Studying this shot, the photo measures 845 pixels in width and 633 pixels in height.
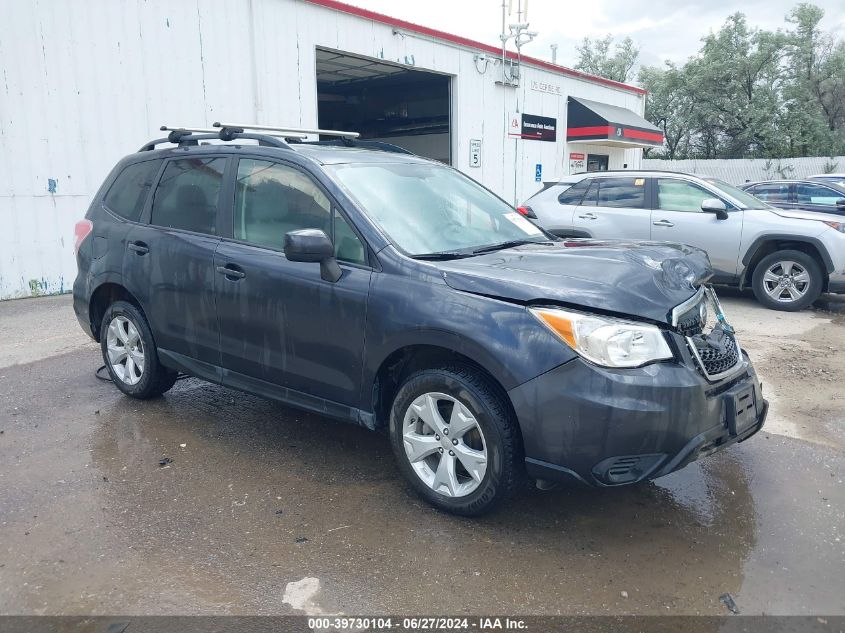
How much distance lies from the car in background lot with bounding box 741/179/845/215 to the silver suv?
4089 mm

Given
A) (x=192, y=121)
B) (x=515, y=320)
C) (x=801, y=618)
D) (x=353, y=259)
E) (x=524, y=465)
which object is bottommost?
(x=801, y=618)

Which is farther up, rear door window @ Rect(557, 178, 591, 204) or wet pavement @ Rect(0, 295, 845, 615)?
rear door window @ Rect(557, 178, 591, 204)

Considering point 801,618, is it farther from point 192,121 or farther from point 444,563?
point 192,121

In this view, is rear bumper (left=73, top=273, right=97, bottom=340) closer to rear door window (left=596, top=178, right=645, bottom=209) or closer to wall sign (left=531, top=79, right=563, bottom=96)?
rear door window (left=596, top=178, right=645, bottom=209)

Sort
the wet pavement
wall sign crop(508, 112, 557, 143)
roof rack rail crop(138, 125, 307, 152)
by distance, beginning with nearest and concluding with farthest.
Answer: the wet pavement → roof rack rail crop(138, 125, 307, 152) → wall sign crop(508, 112, 557, 143)

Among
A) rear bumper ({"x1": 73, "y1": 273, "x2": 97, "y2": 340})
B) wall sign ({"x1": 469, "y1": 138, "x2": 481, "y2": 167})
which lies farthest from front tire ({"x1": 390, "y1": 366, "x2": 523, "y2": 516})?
wall sign ({"x1": 469, "y1": 138, "x2": 481, "y2": 167})

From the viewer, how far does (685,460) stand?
298cm

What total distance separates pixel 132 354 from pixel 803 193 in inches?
489

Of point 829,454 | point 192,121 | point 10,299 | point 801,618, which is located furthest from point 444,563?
point 192,121

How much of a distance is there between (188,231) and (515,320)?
249 centimetres

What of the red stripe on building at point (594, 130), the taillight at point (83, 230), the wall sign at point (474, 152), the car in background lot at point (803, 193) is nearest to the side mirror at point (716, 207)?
the car in background lot at point (803, 193)

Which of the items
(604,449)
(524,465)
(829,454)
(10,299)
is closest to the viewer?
(604,449)

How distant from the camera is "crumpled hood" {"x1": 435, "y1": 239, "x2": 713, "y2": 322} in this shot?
3.06 metres

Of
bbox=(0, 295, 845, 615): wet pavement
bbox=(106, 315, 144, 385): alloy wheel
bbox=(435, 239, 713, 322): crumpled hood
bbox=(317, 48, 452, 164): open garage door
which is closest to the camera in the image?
bbox=(0, 295, 845, 615): wet pavement
